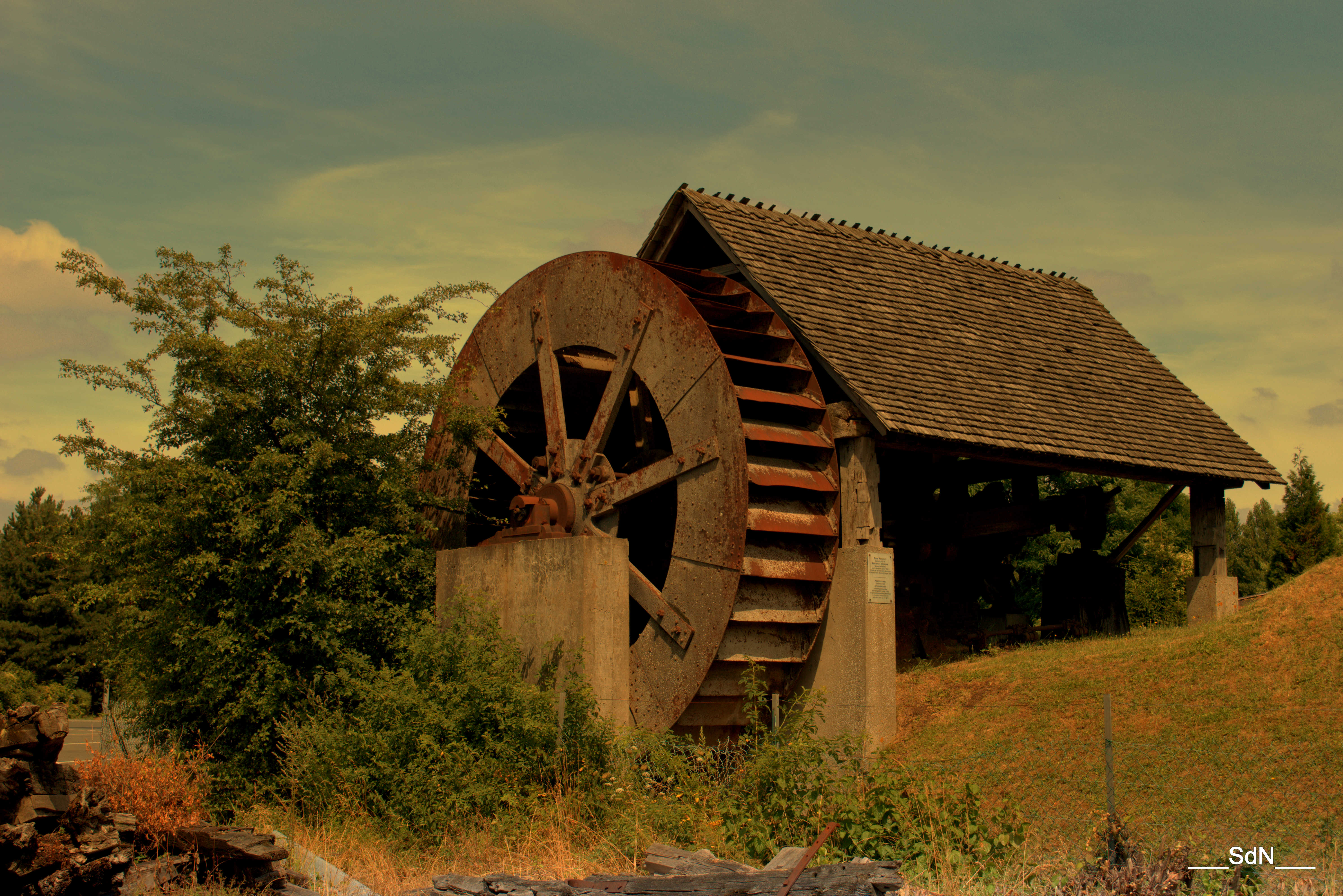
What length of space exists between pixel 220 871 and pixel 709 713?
16.8ft

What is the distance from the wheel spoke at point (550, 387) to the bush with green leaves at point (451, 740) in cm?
243

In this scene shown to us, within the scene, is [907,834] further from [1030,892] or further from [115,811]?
[115,811]

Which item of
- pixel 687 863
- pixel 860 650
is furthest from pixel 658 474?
pixel 687 863

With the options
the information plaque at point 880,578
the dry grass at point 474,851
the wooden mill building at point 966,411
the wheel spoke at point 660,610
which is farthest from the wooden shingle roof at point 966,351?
the dry grass at point 474,851

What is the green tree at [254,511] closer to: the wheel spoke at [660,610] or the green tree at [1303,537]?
the wheel spoke at [660,610]

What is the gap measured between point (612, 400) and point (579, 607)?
2.43m

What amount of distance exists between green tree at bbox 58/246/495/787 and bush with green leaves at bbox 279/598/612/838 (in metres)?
0.84

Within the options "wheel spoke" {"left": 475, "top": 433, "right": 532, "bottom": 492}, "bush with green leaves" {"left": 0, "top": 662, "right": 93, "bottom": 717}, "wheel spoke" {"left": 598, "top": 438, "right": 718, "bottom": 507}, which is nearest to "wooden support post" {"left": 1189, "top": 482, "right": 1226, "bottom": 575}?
"wheel spoke" {"left": 598, "top": 438, "right": 718, "bottom": 507}

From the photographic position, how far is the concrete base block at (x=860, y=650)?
1106cm

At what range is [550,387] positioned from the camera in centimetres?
1300

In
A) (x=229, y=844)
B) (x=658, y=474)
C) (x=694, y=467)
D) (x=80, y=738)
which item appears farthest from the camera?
(x=80, y=738)

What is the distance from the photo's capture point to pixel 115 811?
730 centimetres

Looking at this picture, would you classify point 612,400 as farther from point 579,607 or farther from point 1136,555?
point 1136,555

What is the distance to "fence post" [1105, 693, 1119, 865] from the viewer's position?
6.16 meters
